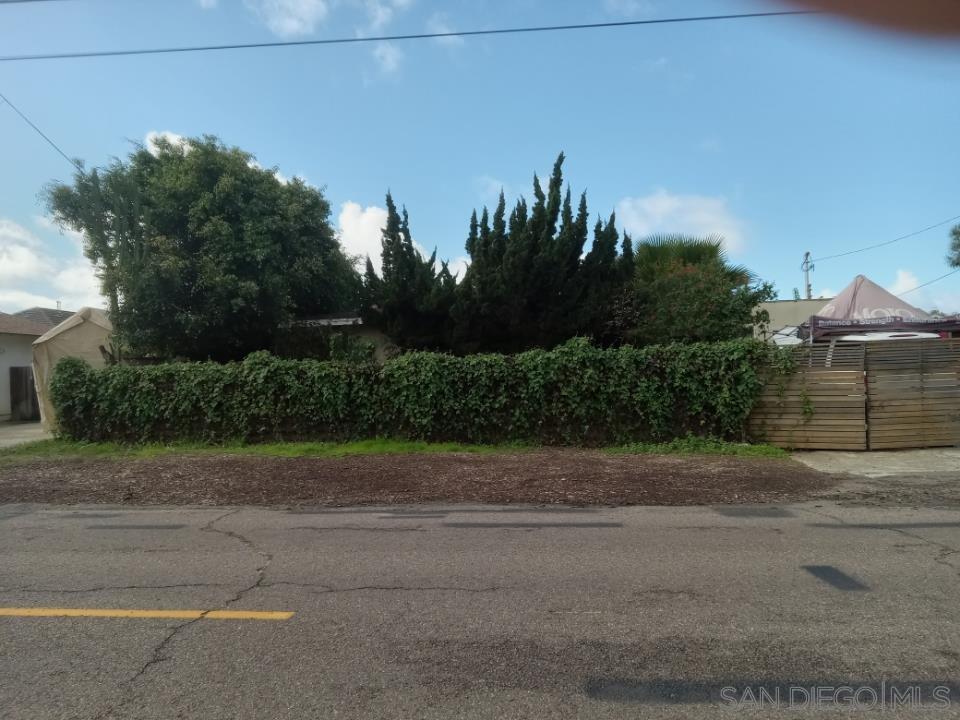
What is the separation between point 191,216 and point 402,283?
547 centimetres

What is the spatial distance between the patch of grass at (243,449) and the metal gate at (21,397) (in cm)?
829

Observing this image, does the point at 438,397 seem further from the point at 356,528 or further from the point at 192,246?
the point at 192,246

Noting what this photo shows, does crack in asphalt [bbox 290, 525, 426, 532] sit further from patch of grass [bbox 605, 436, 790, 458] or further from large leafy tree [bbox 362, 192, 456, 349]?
large leafy tree [bbox 362, 192, 456, 349]

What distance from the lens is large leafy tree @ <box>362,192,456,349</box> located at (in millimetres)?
16359

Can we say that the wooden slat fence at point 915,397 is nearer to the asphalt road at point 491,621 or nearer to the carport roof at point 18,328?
the asphalt road at point 491,621

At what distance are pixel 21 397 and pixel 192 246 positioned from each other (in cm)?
965

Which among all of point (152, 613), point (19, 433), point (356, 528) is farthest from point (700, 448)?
point (19, 433)

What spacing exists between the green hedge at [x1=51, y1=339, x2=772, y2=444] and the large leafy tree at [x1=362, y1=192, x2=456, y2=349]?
139 inches

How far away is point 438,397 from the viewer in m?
12.9

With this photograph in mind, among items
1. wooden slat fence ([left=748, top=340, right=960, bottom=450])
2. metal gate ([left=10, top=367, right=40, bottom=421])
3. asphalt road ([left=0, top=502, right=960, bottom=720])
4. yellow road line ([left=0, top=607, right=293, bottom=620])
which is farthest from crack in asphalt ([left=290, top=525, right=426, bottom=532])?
metal gate ([left=10, top=367, right=40, bottom=421])

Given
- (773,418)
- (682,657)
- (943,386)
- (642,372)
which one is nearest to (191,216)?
(642,372)

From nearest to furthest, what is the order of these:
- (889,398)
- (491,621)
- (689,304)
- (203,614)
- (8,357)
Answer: (491,621) < (203,614) < (889,398) < (689,304) < (8,357)

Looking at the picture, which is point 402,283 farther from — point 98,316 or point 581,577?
point 581,577

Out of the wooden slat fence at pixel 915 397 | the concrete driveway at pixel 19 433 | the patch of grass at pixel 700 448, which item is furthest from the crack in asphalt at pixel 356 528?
the concrete driveway at pixel 19 433
